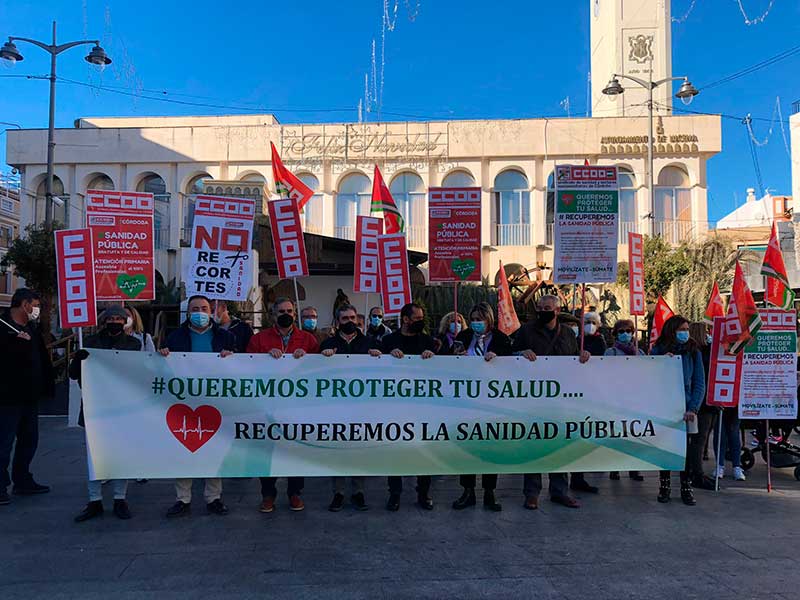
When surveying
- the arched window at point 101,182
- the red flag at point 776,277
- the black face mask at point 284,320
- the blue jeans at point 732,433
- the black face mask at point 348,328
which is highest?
the arched window at point 101,182

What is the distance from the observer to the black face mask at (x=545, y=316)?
6.23 meters

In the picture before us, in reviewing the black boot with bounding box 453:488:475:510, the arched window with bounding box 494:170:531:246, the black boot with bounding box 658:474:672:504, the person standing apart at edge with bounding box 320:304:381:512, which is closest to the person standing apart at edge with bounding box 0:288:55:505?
the person standing apart at edge with bounding box 320:304:381:512

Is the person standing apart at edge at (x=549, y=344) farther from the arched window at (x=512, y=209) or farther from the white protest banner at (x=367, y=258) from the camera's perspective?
the arched window at (x=512, y=209)

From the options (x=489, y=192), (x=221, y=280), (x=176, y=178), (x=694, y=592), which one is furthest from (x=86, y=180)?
(x=694, y=592)

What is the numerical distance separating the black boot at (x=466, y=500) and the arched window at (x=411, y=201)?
914 inches

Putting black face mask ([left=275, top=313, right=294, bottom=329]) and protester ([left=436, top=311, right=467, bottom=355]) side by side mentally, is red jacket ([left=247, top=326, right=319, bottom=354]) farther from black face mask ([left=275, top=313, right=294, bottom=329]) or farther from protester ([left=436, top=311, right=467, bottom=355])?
protester ([left=436, top=311, right=467, bottom=355])

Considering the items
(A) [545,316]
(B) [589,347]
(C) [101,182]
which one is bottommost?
(B) [589,347]

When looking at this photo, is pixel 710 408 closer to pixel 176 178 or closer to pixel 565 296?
pixel 565 296

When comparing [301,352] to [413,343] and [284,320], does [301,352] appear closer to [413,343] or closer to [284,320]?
[284,320]

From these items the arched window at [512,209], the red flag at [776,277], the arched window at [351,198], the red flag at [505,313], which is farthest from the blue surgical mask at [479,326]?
the arched window at [351,198]

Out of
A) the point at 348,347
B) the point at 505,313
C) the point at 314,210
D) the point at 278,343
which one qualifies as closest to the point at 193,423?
the point at 278,343

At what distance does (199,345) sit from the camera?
5941 mm

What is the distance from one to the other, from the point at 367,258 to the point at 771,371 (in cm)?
Answer: 591

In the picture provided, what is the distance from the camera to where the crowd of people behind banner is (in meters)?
5.82
